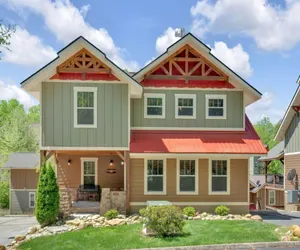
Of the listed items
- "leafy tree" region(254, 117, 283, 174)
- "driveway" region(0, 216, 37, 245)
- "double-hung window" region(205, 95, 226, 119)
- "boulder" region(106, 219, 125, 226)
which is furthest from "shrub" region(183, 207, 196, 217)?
"leafy tree" region(254, 117, 283, 174)

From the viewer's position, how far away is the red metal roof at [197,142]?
1614 centimetres

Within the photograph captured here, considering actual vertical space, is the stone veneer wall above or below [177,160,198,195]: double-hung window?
below

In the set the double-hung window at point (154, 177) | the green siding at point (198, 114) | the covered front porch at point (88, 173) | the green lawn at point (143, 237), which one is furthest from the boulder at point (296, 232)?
the covered front porch at point (88, 173)

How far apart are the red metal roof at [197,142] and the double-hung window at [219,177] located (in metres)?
0.86

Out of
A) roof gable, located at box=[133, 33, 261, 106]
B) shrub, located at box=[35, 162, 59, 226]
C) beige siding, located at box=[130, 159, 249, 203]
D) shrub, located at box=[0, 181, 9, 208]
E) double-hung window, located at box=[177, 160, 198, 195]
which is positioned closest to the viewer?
shrub, located at box=[35, 162, 59, 226]

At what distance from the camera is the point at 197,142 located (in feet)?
55.1

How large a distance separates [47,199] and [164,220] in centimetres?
538

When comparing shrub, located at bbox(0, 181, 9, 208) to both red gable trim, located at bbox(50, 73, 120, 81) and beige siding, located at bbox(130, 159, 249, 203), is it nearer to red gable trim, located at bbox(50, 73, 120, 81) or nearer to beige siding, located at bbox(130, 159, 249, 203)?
beige siding, located at bbox(130, 159, 249, 203)

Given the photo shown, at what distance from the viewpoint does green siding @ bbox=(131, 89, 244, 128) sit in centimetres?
1738

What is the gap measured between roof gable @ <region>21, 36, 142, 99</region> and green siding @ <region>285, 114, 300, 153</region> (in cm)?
1327

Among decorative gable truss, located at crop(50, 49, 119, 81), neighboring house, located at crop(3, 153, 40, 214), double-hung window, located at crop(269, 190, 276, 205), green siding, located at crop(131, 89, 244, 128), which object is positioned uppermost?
decorative gable truss, located at crop(50, 49, 119, 81)

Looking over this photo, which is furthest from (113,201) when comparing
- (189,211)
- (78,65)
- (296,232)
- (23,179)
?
(23,179)

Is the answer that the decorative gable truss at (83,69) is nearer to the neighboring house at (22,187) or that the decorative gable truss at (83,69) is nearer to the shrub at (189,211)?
the shrub at (189,211)

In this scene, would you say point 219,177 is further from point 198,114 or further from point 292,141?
point 292,141
